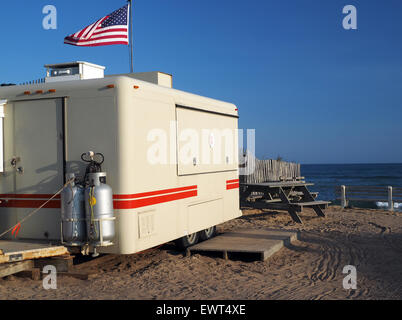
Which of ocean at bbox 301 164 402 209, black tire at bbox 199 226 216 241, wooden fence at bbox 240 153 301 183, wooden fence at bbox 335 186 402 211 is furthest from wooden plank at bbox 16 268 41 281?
ocean at bbox 301 164 402 209

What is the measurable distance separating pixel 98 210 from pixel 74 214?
0.36 meters

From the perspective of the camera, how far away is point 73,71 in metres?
8.29

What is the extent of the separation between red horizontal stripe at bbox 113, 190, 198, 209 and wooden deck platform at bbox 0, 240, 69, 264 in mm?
996

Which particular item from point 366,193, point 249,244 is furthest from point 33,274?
point 366,193

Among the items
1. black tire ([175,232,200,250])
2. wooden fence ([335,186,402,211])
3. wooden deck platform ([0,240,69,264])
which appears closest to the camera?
wooden deck platform ([0,240,69,264])

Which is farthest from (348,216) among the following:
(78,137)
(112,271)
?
(78,137)

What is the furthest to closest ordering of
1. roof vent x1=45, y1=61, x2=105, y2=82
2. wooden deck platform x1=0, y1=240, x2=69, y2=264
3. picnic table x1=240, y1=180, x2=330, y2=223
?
picnic table x1=240, y1=180, x2=330, y2=223, roof vent x1=45, y1=61, x2=105, y2=82, wooden deck platform x1=0, y1=240, x2=69, y2=264

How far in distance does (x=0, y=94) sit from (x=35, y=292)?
120 inches

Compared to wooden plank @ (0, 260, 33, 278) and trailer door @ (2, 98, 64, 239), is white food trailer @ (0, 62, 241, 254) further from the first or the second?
wooden plank @ (0, 260, 33, 278)

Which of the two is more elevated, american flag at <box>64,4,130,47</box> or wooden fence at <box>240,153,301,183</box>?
american flag at <box>64,4,130,47</box>

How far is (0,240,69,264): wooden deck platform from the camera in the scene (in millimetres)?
6168

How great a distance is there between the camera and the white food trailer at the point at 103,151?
6625 mm

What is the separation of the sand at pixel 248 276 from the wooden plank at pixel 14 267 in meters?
0.18

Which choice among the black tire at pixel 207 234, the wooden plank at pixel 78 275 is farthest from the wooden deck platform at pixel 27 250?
the black tire at pixel 207 234
